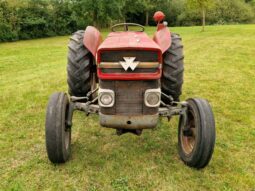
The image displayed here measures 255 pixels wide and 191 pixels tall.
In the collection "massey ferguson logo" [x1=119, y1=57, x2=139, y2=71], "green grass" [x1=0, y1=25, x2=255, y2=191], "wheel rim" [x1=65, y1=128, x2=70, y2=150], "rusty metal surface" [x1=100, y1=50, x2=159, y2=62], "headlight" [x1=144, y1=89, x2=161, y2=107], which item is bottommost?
"green grass" [x1=0, y1=25, x2=255, y2=191]

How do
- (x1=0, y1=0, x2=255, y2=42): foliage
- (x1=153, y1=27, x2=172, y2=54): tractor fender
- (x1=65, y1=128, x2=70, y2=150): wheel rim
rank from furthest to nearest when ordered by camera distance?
(x1=0, y1=0, x2=255, y2=42): foliage < (x1=153, y1=27, x2=172, y2=54): tractor fender < (x1=65, y1=128, x2=70, y2=150): wheel rim

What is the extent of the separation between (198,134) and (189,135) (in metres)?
0.41

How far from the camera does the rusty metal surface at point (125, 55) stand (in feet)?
10.8

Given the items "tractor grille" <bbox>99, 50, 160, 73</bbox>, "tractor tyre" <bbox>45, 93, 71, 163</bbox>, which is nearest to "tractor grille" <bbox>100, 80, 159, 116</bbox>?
"tractor grille" <bbox>99, 50, 160, 73</bbox>

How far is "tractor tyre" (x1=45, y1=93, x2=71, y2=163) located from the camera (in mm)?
3377

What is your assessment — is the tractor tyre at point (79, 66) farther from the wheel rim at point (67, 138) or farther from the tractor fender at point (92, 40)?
the wheel rim at point (67, 138)

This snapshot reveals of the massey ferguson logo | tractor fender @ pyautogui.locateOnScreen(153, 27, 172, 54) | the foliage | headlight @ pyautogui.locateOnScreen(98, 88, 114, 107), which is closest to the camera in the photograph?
the massey ferguson logo

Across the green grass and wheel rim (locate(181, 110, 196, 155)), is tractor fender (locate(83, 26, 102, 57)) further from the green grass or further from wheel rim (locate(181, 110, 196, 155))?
wheel rim (locate(181, 110, 196, 155))

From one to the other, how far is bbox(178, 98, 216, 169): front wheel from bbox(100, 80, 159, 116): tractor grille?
498 mm

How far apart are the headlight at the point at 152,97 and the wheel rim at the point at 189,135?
0.55 metres

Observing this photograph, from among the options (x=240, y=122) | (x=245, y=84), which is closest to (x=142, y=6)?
(x=245, y=84)

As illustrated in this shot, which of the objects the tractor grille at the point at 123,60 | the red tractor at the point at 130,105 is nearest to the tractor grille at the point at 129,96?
the red tractor at the point at 130,105

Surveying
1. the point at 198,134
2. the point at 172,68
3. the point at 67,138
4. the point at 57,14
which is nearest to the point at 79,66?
the point at 67,138

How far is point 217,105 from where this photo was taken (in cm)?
585
